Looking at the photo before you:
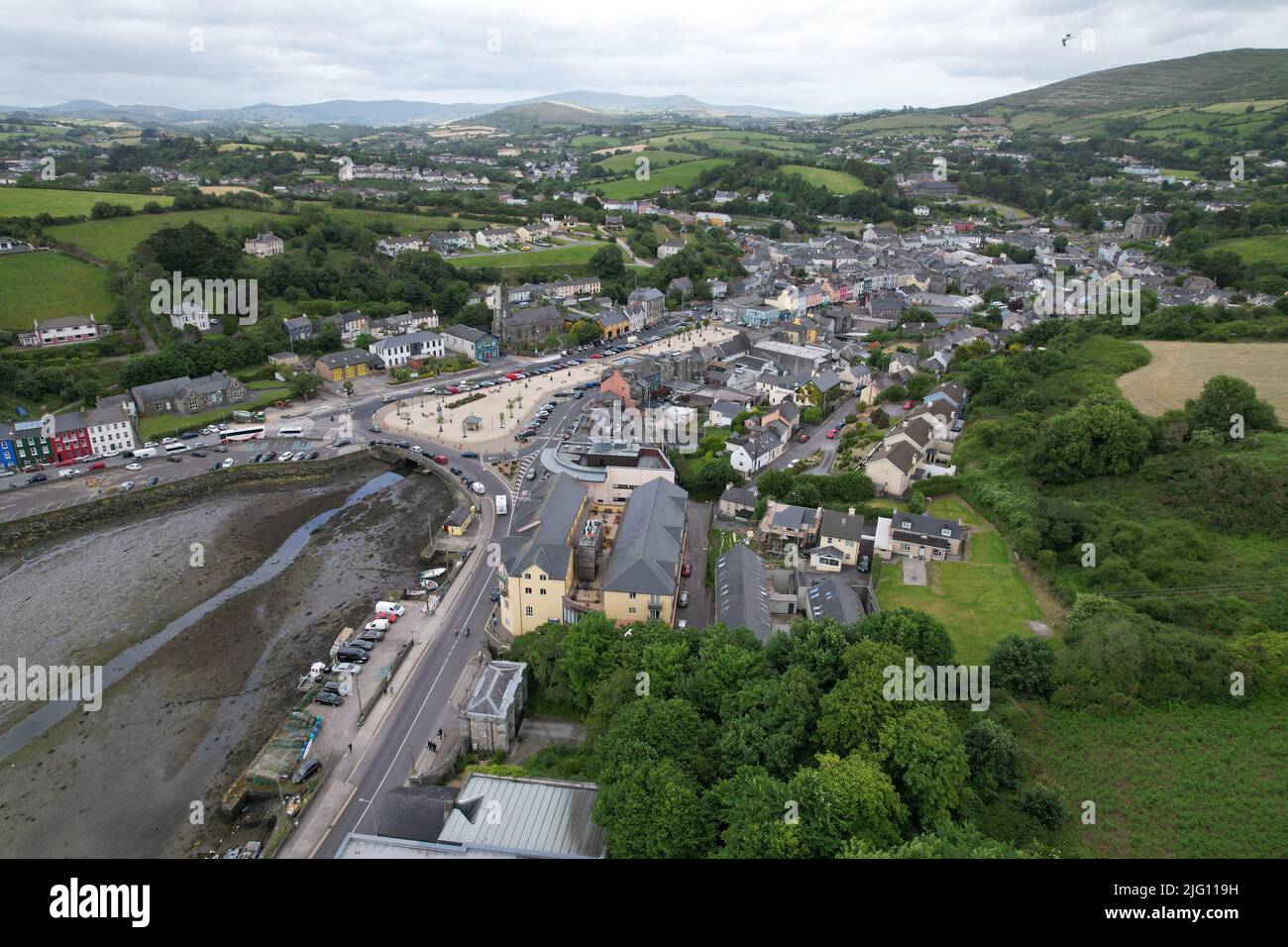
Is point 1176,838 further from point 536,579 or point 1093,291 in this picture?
point 1093,291

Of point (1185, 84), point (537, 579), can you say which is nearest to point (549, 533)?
point (537, 579)

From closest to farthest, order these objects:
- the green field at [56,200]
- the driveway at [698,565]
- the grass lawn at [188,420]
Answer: the driveway at [698,565]
the grass lawn at [188,420]
the green field at [56,200]

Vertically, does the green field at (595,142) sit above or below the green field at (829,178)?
above

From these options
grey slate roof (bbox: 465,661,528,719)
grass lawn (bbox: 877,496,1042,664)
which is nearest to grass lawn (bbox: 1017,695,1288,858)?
grass lawn (bbox: 877,496,1042,664)

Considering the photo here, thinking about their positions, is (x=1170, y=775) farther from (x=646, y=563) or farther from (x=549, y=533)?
(x=549, y=533)

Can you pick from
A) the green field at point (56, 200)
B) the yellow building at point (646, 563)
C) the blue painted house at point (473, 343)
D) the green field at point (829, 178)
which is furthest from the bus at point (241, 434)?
the green field at point (829, 178)

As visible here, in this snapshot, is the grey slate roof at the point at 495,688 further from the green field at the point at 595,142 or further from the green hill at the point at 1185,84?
the green hill at the point at 1185,84

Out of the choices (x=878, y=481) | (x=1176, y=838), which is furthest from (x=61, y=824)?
(x=878, y=481)
